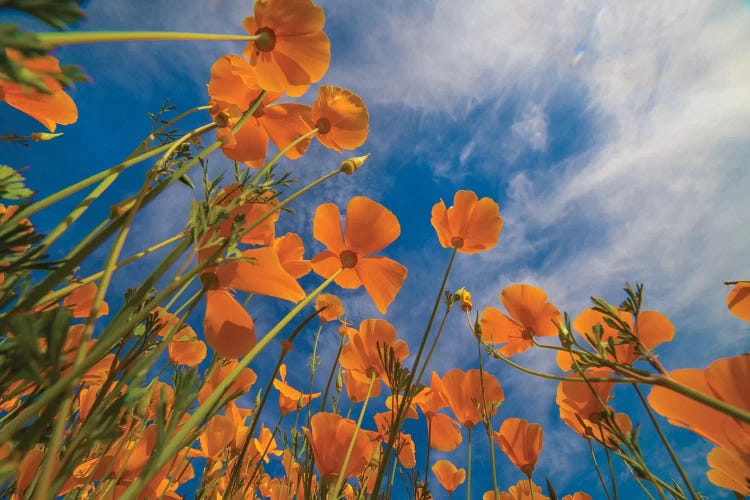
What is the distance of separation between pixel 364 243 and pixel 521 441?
120 centimetres

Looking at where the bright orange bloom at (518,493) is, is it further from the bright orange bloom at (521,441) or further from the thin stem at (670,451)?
the thin stem at (670,451)

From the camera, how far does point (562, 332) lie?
1.17 m

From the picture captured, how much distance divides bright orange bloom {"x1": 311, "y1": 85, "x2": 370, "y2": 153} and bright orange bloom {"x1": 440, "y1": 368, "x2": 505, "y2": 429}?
118 centimetres

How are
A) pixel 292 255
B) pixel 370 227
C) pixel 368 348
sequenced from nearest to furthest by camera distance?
pixel 370 227 < pixel 292 255 < pixel 368 348

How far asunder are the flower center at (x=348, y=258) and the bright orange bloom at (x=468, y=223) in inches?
31.0

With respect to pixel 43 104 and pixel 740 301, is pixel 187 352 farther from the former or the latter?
pixel 740 301

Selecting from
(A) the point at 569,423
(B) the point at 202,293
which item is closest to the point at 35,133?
(B) the point at 202,293

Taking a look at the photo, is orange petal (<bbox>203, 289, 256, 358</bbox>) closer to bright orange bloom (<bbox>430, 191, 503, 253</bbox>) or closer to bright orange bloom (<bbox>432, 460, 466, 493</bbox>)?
bright orange bloom (<bbox>430, 191, 503, 253</bbox>)

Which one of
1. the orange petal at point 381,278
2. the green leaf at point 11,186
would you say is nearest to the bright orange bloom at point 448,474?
the orange petal at point 381,278

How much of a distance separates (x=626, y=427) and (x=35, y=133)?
216 cm

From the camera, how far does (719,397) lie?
634 mm

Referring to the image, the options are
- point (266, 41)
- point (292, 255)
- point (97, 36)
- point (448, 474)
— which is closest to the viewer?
point (97, 36)

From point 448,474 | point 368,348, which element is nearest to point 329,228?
point 368,348

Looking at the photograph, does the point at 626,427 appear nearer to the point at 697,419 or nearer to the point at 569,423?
the point at 569,423
